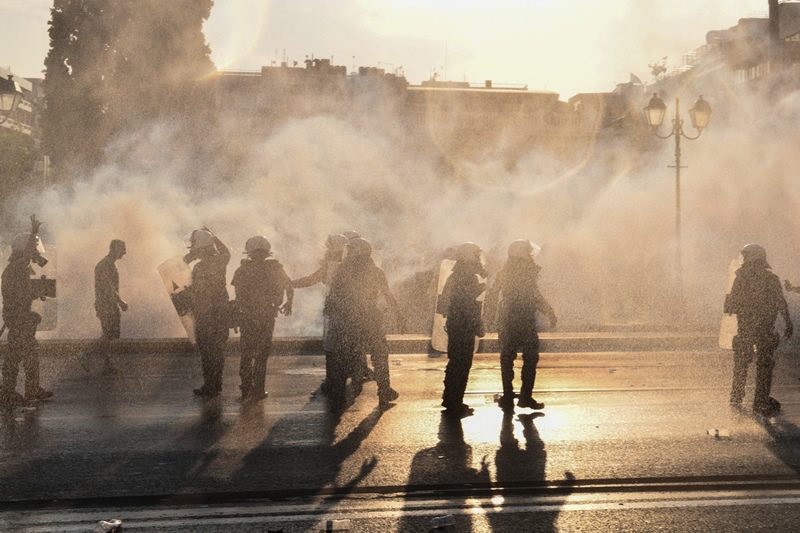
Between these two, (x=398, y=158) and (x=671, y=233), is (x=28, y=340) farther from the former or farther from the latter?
(x=398, y=158)

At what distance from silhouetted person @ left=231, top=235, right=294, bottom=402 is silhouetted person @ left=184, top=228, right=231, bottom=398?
10.3 inches

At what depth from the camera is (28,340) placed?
10.7 m

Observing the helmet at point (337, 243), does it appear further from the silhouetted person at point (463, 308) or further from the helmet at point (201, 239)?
the silhouetted person at point (463, 308)

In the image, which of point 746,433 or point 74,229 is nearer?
point 746,433

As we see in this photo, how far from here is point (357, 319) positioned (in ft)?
34.9

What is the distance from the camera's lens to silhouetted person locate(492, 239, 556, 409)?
10.3m

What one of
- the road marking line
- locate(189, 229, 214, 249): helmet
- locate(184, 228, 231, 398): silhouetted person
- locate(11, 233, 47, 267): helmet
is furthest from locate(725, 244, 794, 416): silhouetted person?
locate(11, 233, 47, 267): helmet

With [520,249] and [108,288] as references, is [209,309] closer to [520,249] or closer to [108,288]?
[520,249]

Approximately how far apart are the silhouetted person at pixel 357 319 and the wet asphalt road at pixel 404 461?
1.15ft

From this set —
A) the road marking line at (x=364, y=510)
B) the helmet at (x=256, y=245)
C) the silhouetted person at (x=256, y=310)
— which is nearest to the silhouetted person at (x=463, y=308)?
the silhouetted person at (x=256, y=310)

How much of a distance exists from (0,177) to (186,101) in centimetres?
913

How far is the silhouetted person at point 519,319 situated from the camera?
10.3 metres

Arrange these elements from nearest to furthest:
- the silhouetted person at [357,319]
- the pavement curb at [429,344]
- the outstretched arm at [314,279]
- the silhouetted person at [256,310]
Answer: the silhouetted person at [357,319]
the silhouetted person at [256,310]
the outstretched arm at [314,279]
the pavement curb at [429,344]

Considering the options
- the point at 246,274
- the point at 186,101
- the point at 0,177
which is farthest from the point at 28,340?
the point at 0,177
